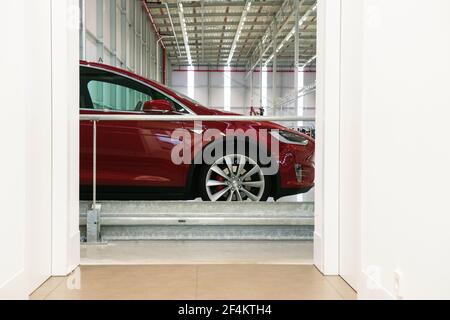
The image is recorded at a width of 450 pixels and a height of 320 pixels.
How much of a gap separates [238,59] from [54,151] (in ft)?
73.9

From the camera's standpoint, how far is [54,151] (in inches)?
99.0

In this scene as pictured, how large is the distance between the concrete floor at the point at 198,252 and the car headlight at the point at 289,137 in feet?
3.16

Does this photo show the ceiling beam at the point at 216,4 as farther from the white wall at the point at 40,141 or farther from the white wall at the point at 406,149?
the white wall at the point at 406,149

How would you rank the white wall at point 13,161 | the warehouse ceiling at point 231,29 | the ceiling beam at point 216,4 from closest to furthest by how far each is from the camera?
the white wall at point 13,161, the ceiling beam at point 216,4, the warehouse ceiling at point 231,29

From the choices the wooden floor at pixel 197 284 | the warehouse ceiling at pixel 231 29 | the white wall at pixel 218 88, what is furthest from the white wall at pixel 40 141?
the white wall at pixel 218 88

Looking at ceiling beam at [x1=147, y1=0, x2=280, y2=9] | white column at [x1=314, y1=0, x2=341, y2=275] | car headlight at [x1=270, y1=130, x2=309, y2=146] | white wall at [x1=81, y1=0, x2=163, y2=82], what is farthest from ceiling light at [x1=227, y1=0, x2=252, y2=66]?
white column at [x1=314, y1=0, x2=341, y2=275]

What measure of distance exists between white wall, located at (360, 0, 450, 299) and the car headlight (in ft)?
6.63

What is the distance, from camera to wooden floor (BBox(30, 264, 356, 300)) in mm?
2156

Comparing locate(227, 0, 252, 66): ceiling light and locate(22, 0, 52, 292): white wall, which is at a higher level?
locate(227, 0, 252, 66): ceiling light

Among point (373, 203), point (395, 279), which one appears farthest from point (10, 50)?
point (395, 279)

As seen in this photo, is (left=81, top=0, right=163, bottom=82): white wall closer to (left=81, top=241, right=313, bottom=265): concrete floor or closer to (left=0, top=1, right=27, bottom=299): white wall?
(left=81, top=241, right=313, bottom=265): concrete floor

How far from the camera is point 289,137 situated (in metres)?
4.10

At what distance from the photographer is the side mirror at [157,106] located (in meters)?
3.91

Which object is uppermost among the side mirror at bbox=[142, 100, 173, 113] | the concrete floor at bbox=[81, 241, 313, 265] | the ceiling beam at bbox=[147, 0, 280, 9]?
the ceiling beam at bbox=[147, 0, 280, 9]
